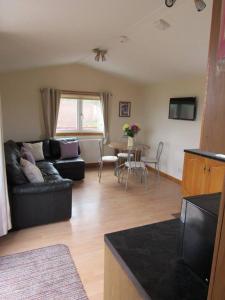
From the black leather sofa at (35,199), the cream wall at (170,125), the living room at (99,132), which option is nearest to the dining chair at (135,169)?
the living room at (99,132)

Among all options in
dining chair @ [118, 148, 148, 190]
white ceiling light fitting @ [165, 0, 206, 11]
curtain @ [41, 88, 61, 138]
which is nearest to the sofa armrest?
dining chair @ [118, 148, 148, 190]

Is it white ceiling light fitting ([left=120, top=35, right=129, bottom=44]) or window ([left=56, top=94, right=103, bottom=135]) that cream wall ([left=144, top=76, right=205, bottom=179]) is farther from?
white ceiling light fitting ([left=120, top=35, right=129, bottom=44])

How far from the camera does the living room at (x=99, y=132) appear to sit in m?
1.14

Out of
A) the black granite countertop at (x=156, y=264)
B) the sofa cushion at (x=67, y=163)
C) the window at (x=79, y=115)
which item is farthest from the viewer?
the window at (x=79, y=115)

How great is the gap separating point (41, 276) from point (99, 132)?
4060 millimetres

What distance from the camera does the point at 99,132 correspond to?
5715 mm

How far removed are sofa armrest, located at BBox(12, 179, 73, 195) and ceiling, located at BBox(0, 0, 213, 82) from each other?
5.35 feet

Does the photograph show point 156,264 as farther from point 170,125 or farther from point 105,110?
point 105,110

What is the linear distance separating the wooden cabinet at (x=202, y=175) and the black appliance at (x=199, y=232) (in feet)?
6.59

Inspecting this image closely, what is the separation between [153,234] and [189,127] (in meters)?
3.58

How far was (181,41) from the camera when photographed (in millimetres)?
2916

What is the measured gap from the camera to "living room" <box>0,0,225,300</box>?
44.8 inches

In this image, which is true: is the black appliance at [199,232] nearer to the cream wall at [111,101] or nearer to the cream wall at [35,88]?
the cream wall at [111,101]

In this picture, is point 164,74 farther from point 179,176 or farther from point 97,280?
point 97,280
